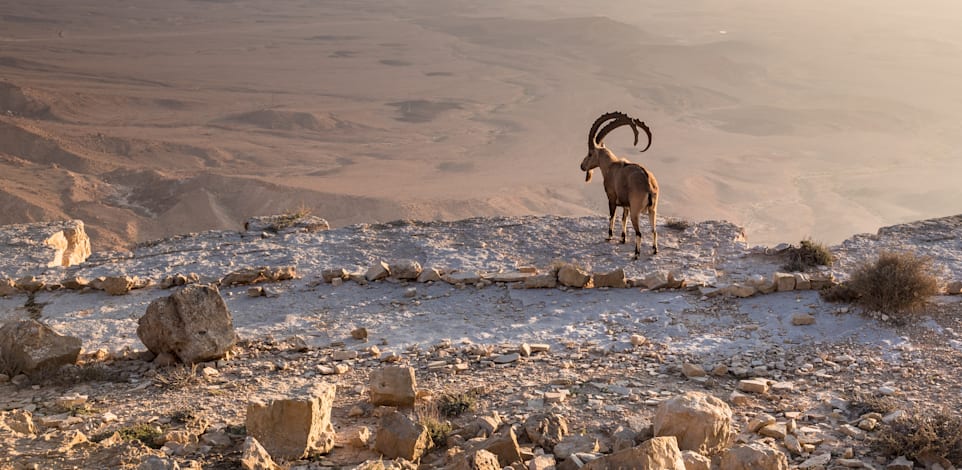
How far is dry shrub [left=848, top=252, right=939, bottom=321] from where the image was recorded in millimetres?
8227

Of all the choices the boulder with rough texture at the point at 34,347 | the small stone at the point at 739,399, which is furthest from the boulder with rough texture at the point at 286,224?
the small stone at the point at 739,399

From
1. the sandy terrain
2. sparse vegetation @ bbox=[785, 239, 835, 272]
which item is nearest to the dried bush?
sparse vegetation @ bbox=[785, 239, 835, 272]

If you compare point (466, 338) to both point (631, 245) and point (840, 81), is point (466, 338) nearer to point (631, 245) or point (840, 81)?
point (631, 245)

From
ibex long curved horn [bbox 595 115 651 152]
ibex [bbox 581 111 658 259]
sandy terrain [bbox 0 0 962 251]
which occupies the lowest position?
sandy terrain [bbox 0 0 962 251]

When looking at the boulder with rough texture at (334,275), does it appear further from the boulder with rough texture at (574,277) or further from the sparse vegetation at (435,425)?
the sparse vegetation at (435,425)

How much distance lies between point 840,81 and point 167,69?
50.6 metres

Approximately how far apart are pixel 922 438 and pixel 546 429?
2.39 meters

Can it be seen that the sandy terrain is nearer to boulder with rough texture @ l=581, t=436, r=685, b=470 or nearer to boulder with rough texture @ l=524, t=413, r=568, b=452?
boulder with rough texture @ l=524, t=413, r=568, b=452

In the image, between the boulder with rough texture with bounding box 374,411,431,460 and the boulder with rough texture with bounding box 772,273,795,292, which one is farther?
the boulder with rough texture with bounding box 772,273,795,292

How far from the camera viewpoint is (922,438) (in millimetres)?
5523

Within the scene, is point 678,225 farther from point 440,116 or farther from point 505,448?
point 440,116

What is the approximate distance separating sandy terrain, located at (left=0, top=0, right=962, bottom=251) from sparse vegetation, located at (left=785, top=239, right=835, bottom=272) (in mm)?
21410

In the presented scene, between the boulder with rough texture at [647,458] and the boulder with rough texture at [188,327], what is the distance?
12.8 feet

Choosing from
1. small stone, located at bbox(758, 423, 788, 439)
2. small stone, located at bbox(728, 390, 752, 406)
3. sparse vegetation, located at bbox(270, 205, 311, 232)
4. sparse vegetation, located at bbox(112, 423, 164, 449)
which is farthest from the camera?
sparse vegetation, located at bbox(270, 205, 311, 232)
